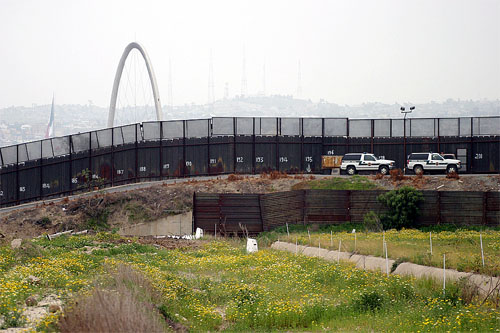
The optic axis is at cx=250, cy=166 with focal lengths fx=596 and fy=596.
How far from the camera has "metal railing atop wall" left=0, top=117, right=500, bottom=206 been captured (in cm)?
5197

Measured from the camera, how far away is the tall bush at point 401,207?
3597cm

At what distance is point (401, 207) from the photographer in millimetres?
36062

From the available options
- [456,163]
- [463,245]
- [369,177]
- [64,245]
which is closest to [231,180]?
[369,177]

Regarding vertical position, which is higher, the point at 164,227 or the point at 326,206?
the point at 326,206

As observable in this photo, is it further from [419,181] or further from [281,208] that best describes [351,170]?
[281,208]

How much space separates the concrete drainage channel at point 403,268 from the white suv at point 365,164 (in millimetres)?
24287

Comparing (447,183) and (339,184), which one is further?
(339,184)

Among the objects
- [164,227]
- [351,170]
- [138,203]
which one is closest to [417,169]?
[351,170]

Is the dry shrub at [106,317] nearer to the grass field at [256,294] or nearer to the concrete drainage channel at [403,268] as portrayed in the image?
the grass field at [256,294]

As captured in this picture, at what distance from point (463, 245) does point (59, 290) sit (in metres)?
16.0

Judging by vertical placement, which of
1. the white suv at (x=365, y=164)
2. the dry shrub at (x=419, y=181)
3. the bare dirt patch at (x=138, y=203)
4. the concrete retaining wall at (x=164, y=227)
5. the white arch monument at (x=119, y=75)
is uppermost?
the white arch monument at (x=119, y=75)

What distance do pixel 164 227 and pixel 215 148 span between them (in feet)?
46.2

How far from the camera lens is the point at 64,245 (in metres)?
26.3

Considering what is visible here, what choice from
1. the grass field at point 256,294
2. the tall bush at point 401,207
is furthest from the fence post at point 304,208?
the grass field at point 256,294
